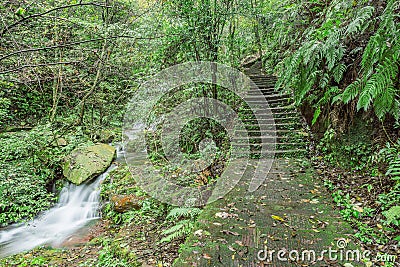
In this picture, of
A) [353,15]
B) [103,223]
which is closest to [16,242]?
[103,223]

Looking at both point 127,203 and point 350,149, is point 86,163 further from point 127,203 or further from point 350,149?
point 350,149

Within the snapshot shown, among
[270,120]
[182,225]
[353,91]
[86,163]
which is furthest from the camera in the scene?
[86,163]

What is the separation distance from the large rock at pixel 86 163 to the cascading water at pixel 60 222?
194 mm

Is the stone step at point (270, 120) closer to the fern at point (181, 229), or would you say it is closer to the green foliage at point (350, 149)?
the green foliage at point (350, 149)

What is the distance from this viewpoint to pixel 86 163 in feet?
24.1

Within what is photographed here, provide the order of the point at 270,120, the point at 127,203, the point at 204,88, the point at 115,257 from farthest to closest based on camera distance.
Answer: the point at 270,120 < the point at 204,88 < the point at 127,203 < the point at 115,257

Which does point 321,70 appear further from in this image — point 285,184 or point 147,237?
point 147,237

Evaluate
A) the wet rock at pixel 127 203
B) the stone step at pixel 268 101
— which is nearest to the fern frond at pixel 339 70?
the stone step at pixel 268 101

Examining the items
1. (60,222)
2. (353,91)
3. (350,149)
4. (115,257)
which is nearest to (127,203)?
(115,257)

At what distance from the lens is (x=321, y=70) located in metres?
4.78

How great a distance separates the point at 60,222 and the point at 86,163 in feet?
5.90

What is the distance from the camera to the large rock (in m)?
7.04

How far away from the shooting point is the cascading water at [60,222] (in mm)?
5297

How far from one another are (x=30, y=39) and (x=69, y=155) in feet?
10.8
